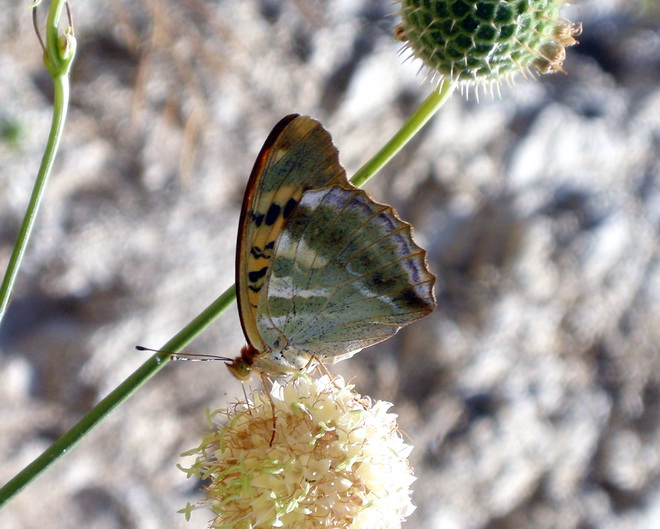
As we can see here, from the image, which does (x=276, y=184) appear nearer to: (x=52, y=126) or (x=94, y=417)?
(x=52, y=126)

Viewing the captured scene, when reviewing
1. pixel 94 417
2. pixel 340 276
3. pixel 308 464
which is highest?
pixel 340 276

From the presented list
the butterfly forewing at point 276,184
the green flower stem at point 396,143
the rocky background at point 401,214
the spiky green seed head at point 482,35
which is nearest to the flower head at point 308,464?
the butterfly forewing at point 276,184

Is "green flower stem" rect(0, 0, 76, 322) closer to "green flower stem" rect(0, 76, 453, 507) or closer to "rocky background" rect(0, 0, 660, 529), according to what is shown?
"green flower stem" rect(0, 76, 453, 507)

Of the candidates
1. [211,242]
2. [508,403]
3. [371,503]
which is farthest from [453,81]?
[508,403]

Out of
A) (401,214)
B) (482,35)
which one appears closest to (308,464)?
(482,35)

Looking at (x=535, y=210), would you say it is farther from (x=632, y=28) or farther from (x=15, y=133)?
(x=15, y=133)

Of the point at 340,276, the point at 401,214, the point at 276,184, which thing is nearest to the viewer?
the point at 276,184
